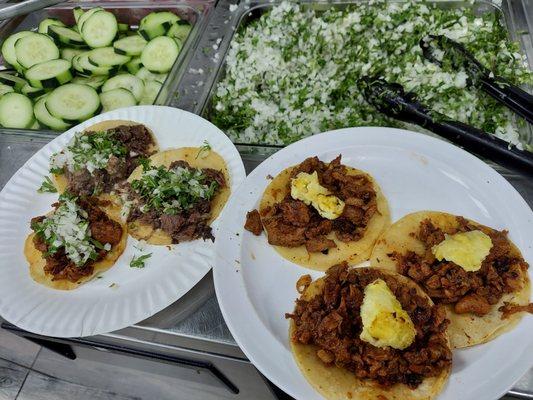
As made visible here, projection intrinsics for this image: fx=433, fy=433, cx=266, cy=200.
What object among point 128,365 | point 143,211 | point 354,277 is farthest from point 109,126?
point 354,277

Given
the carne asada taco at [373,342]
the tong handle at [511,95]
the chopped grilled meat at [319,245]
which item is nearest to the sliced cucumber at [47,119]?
the chopped grilled meat at [319,245]

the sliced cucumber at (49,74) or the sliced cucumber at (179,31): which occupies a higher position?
the sliced cucumber at (179,31)

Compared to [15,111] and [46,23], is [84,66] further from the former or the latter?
[46,23]

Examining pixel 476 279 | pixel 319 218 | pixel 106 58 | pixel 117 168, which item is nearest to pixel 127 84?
pixel 106 58

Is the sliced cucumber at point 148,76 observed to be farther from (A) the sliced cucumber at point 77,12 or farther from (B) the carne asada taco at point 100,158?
(A) the sliced cucumber at point 77,12

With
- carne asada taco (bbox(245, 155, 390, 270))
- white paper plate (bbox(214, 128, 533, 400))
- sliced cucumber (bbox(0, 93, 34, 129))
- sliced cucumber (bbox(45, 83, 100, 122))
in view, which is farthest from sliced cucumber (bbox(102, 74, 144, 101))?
carne asada taco (bbox(245, 155, 390, 270))

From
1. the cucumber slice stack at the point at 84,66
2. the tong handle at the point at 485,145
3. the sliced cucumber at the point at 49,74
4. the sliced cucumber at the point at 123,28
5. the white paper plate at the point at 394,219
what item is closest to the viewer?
the white paper plate at the point at 394,219

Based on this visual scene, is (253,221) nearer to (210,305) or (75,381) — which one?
(210,305)
